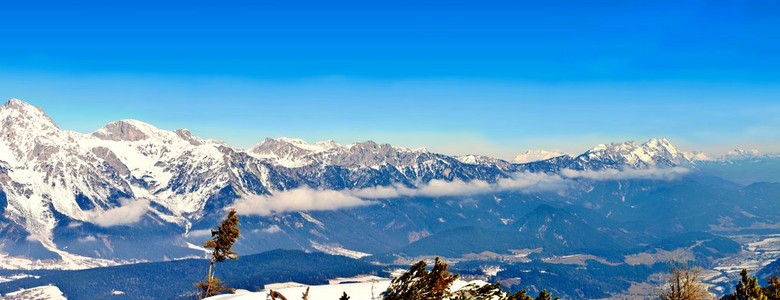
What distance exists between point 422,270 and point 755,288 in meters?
29.1

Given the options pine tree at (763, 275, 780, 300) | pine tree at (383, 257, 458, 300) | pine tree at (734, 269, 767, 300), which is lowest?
pine tree at (763, 275, 780, 300)

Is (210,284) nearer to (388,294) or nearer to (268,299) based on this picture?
(268,299)

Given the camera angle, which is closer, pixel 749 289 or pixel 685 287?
pixel 749 289

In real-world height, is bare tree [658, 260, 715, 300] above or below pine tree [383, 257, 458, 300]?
below

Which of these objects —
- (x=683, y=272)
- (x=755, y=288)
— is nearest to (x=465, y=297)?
(x=755, y=288)

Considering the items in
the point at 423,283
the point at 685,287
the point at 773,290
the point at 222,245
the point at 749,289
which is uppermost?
the point at 222,245

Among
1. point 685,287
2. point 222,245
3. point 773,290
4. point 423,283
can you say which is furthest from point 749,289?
point 222,245

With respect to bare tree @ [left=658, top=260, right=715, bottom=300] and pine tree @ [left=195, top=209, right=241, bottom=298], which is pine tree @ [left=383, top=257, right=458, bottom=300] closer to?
bare tree @ [left=658, top=260, right=715, bottom=300]

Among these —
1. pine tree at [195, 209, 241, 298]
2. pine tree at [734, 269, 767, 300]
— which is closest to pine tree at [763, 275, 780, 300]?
pine tree at [734, 269, 767, 300]

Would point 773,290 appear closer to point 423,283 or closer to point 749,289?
point 749,289

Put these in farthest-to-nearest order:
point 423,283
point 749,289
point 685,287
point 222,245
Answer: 1. point 222,245
2. point 685,287
3. point 749,289
4. point 423,283

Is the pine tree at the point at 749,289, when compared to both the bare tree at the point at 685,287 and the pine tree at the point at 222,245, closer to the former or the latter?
the bare tree at the point at 685,287

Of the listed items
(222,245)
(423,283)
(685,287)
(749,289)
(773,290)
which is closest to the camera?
A: (423,283)

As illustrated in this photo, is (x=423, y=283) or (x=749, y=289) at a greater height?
(x=423, y=283)
